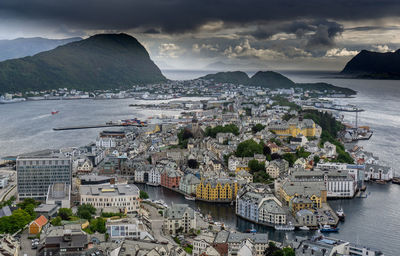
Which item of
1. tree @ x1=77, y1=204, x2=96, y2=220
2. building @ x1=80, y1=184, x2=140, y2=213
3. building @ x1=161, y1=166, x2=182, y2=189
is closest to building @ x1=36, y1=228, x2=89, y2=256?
tree @ x1=77, y1=204, x2=96, y2=220

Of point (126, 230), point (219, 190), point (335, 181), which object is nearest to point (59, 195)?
point (126, 230)

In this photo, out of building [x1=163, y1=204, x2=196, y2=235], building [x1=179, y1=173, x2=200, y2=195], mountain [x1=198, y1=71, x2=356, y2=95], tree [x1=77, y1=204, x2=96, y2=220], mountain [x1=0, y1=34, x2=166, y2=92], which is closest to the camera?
building [x1=163, y1=204, x2=196, y2=235]

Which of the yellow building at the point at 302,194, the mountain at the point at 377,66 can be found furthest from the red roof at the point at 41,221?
the mountain at the point at 377,66

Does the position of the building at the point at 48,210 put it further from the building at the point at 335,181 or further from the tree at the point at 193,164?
the building at the point at 335,181

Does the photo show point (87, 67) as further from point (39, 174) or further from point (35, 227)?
point (35, 227)

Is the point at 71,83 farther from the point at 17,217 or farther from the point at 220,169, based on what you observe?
the point at 17,217

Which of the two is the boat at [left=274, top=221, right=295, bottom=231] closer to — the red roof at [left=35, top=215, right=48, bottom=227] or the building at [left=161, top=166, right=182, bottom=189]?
the building at [left=161, top=166, right=182, bottom=189]
